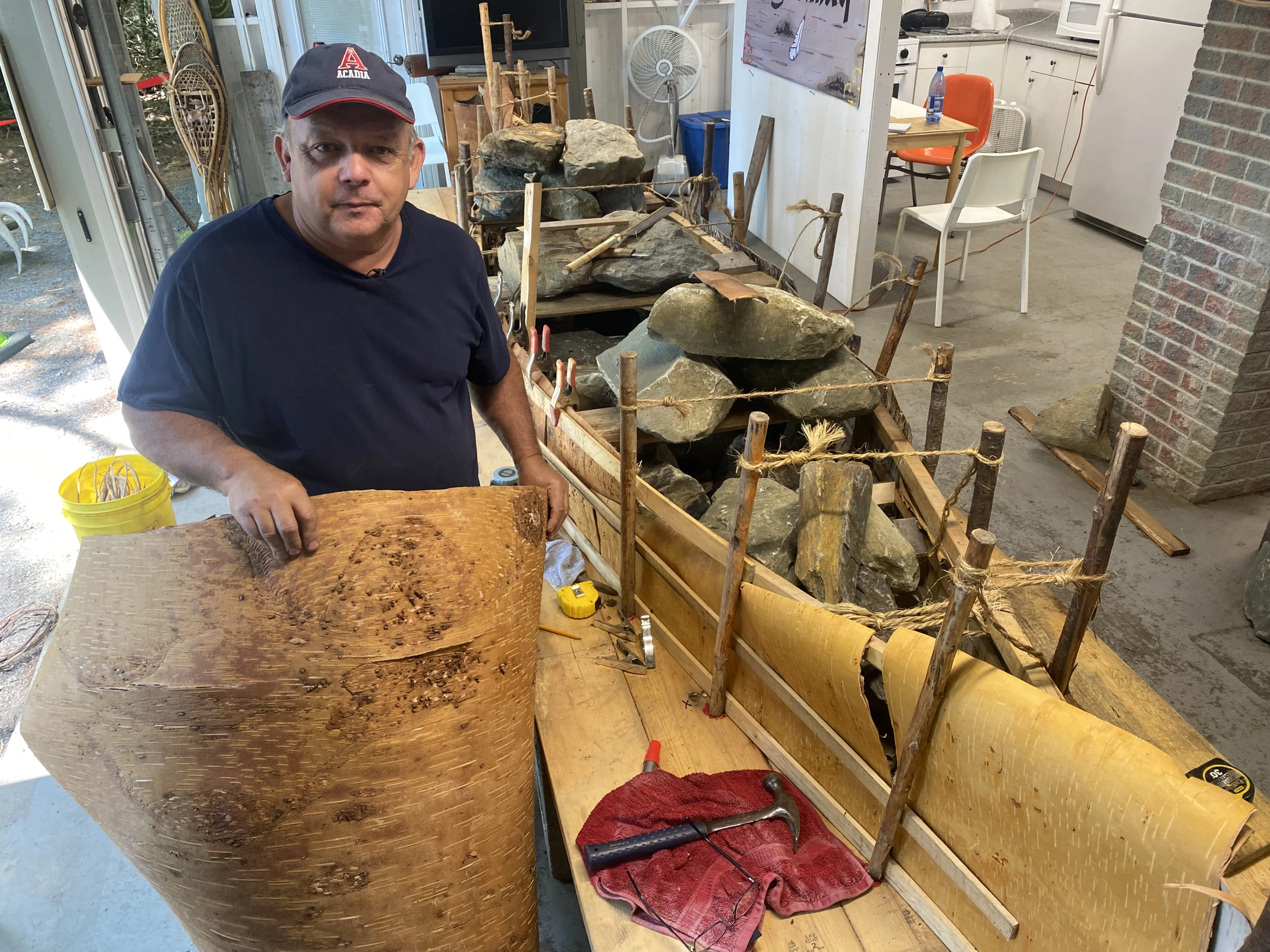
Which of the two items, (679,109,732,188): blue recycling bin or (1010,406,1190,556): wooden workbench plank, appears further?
(679,109,732,188): blue recycling bin

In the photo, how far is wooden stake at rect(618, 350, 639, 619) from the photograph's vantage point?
1854mm

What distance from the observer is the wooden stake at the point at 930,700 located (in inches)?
48.3

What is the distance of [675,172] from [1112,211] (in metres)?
3.31

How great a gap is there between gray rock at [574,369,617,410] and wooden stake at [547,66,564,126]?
9.18 feet

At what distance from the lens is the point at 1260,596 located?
119 inches

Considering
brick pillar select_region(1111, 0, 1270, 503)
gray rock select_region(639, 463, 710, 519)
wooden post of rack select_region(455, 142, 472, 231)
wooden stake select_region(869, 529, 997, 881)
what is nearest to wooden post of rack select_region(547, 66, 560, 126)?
wooden post of rack select_region(455, 142, 472, 231)

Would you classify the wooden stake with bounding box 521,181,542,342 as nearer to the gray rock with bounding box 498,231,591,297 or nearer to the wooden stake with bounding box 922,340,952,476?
the gray rock with bounding box 498,231,591,297

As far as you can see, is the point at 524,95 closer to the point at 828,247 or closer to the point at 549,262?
the point at 549,262

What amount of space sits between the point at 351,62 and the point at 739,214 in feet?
8.98

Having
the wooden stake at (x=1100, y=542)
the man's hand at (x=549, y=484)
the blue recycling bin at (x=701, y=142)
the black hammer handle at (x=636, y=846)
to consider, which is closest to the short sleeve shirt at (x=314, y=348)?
the man's hand at (x=549, y=484)

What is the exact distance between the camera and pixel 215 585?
1.38m

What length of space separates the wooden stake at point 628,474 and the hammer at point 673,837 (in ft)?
2.15

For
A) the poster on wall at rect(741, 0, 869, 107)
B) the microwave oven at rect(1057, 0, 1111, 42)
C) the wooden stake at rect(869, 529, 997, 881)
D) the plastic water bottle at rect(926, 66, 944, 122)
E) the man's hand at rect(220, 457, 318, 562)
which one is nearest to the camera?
the wooden stake at rect(869, 529, 997, 881)

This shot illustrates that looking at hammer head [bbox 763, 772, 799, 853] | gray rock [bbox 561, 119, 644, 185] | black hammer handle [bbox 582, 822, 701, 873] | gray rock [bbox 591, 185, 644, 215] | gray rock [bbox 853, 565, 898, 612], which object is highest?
gray rock [bbox 561, 119, 644, 185]
